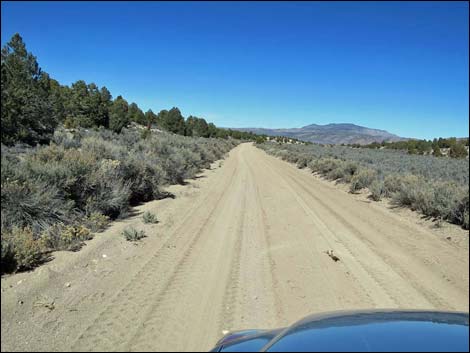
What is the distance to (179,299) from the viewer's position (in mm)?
4746

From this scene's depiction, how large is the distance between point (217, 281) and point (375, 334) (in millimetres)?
3638

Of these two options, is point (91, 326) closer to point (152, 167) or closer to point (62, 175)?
point (62, 175)

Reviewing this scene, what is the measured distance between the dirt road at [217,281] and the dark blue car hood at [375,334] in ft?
2.63

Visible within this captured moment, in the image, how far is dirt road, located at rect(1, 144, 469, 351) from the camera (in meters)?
3.84

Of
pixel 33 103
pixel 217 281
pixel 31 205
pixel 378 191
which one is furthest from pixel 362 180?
pixel 33 103

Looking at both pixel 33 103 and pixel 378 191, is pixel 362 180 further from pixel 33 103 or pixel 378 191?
pixel 33 103

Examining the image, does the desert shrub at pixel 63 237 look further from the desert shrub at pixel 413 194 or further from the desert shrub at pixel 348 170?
the desert shrub at pixel 348 170

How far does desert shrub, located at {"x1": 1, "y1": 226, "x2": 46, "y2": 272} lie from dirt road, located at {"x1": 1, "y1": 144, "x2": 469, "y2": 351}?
0.71 ft

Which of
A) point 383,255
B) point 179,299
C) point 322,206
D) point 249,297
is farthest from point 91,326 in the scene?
point 322,206

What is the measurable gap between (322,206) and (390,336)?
9.66 metres

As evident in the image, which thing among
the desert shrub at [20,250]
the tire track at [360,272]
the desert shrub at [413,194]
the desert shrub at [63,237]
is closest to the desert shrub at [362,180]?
the desert shrub at [413,194]

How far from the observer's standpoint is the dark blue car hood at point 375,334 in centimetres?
184

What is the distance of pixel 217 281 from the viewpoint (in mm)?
5426

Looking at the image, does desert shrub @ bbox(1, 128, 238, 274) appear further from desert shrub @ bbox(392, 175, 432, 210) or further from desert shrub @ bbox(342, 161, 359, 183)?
desert shrub @ bbox(342, 161, 359, 183)
